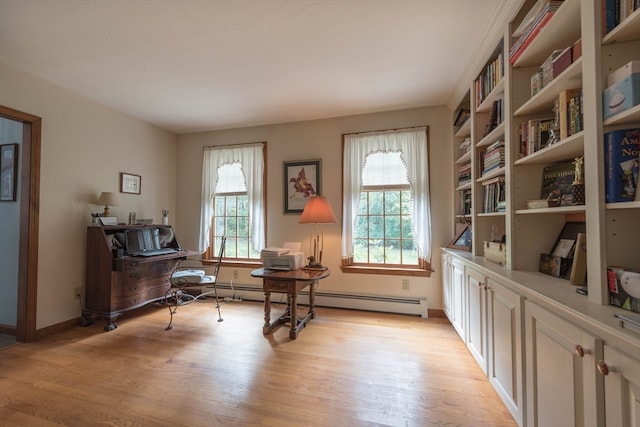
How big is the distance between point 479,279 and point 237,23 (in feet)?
8.09

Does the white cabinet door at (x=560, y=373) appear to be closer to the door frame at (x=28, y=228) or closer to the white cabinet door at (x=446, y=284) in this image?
the white cabinet door at (x=446, y=284)

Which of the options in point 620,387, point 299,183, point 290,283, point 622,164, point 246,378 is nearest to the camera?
point 620,387

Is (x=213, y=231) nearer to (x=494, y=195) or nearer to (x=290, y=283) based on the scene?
(x=290, y=283)

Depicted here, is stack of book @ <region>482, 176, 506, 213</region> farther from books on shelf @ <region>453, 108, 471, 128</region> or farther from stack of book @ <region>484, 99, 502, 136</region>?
books on shelf @ <region>453, 108, 471, 128</region>

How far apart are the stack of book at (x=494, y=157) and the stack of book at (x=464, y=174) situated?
1.56ft

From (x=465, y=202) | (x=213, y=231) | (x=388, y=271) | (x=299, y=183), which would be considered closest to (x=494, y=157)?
(x=465, y=202)

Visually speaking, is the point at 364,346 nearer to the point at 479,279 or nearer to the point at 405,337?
the point at 405,337

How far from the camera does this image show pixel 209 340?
8.43 ft

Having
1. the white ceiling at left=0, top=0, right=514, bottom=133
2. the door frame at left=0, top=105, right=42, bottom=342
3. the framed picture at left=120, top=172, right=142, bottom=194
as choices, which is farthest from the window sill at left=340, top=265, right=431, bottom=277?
the door frame at left=0, top=105, right=42, bottom=342

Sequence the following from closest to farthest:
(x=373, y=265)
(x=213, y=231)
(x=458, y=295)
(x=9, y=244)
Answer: (x=458, y=295)
(x=9, y=244)
(x=373, y=265)
(x=213, y=231)

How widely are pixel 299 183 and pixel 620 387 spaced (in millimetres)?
3214

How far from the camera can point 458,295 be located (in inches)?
96.7

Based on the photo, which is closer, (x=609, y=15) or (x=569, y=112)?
(x=609, y=15)

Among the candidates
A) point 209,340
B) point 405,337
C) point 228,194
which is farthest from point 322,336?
point 228,194
